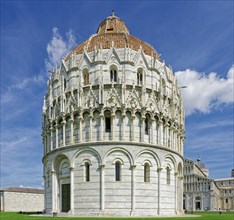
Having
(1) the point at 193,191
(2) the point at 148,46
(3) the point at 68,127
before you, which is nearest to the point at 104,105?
(3) the point at 68,127

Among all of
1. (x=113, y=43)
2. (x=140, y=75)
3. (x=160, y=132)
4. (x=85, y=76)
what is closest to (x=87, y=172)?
(x=160, y=132)

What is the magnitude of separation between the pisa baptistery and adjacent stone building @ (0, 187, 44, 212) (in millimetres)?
41433

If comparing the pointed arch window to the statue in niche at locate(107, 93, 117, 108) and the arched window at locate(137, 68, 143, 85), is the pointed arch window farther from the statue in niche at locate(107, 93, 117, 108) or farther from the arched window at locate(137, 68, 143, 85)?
the arched window at locate(137, 68, 143, 85)

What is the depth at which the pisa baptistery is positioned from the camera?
127 feet

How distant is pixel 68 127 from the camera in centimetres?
4206

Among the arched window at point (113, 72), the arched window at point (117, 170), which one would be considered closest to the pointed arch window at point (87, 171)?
the arched window at point (117, 170)

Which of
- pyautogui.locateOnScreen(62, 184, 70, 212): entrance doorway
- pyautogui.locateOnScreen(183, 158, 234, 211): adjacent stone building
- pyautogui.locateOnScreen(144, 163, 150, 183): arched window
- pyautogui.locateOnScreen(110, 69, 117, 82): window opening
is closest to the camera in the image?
pyautogui.locateOnScreen(144, 163, 150, 183): arched window

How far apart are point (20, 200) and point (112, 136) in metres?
55.6

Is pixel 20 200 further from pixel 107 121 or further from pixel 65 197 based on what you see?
pixel 107 121

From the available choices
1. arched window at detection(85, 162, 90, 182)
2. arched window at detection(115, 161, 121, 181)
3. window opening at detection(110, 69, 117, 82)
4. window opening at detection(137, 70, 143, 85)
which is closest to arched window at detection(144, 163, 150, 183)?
arched window at detection(115, 161, 121, 181)

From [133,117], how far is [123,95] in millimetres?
2847

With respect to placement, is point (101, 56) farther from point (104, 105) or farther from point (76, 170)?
point (76, 170)

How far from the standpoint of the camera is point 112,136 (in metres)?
39.4

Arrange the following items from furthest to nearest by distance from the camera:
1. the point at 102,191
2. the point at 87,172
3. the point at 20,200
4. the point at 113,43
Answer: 1. the point at 20,200
2. the point at 113,43
3. the point at 87,172
4. the point at 102,191
